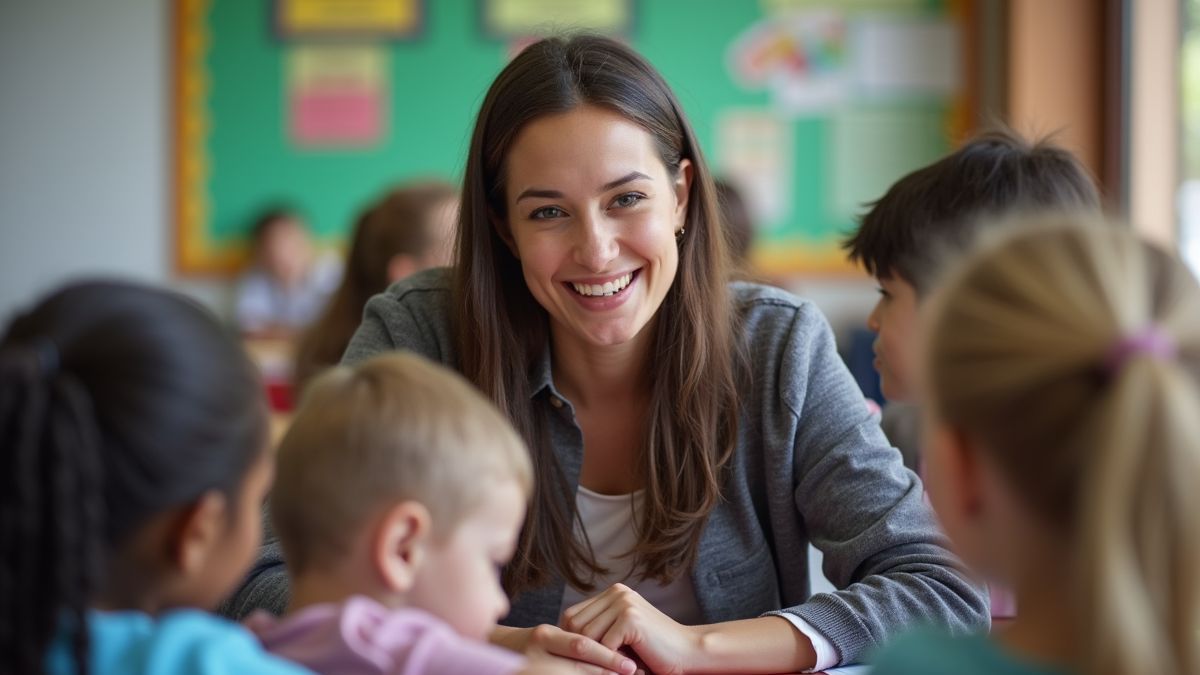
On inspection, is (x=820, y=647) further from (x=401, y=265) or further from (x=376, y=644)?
(x=401, y=265)

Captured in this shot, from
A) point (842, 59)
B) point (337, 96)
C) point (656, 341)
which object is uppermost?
point (842, 59)

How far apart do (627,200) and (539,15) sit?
454cm

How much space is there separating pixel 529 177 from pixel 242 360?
0.71 meters

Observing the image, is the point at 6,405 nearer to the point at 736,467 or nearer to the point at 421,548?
the point at 421,548

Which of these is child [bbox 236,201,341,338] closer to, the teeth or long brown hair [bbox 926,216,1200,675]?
the teeth

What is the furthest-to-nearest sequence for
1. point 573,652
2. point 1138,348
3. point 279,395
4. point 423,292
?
point 279,395 → point 423,292 → point 573,652 → point 1138,348

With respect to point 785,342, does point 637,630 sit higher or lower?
lower

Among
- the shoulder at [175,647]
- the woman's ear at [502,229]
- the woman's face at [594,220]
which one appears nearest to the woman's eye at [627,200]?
the woman's face at [594,220]

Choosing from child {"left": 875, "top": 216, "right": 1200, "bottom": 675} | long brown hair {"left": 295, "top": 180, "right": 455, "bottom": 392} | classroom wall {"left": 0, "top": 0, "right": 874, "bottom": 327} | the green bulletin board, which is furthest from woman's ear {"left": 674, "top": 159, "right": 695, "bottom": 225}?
classroom wall {"left": 0, "top": 0, "right": 874, "bottom": 327}

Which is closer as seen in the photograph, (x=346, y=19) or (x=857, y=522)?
(x=857, y=522)

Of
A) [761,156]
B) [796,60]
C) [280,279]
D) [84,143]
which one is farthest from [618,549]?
[84,143]

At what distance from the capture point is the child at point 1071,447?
0.77 meters

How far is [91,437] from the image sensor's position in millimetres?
821

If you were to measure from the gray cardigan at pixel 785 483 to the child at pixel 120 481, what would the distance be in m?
0.55
